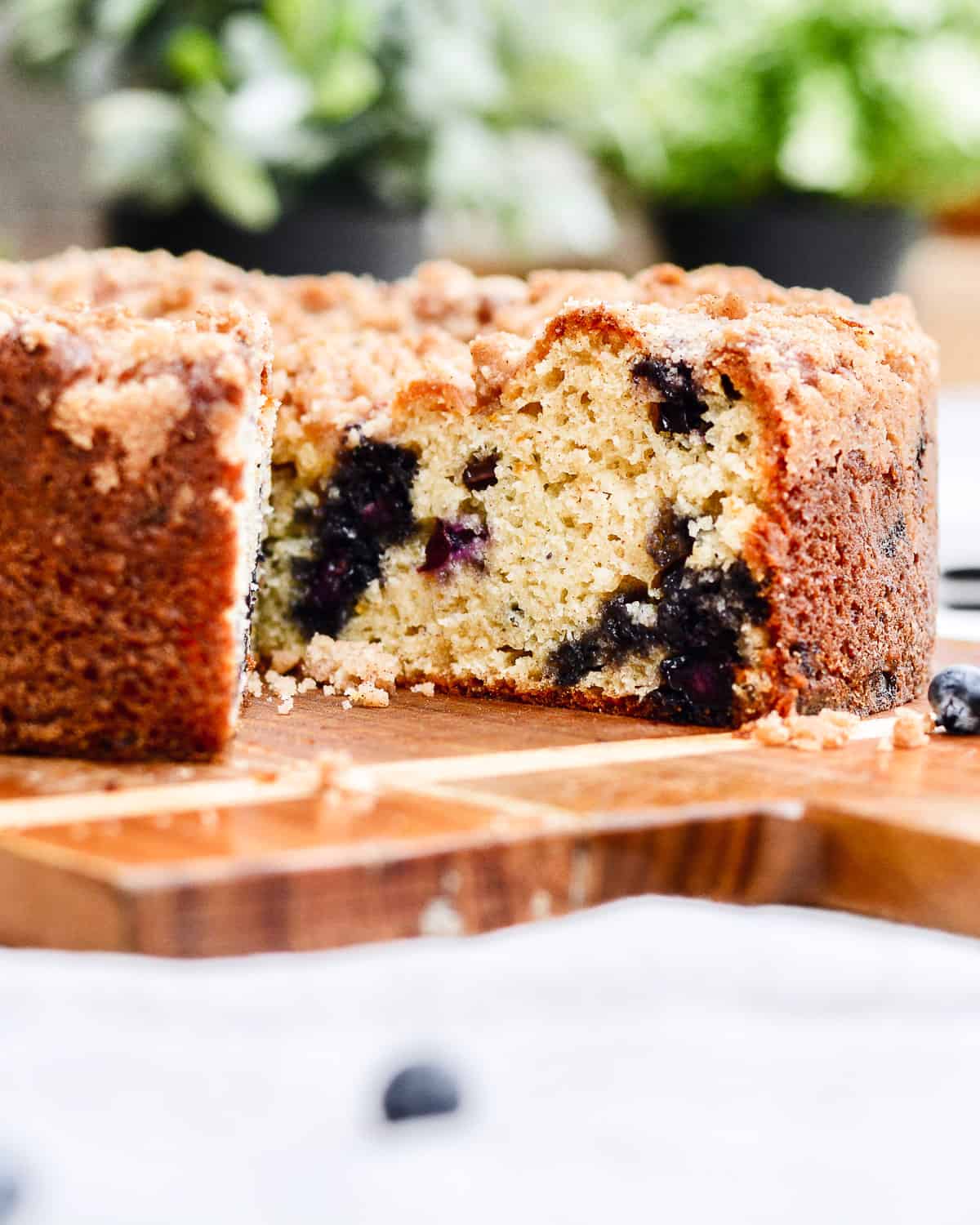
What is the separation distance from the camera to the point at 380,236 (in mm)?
6434

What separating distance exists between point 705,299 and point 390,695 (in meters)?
0.99

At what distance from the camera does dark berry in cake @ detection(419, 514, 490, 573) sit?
331cm

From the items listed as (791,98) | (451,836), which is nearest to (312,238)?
(791,98)

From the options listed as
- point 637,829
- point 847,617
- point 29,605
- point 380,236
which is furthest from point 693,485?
point 380,236

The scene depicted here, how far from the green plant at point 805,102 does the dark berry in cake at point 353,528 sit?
12.3 ft

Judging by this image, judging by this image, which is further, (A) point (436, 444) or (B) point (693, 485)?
(A) point (436, 444)

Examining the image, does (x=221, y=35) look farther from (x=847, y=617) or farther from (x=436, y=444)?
(x=847, y=617)

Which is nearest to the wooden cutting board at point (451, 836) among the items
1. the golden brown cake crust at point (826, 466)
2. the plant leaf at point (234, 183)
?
the golden brown cake crust at point (826, 466)

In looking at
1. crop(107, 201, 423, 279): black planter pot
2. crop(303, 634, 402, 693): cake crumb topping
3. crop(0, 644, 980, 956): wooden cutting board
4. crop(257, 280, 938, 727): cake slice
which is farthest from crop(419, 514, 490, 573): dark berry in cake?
crop(107, 201, 423, 279): black planter pot

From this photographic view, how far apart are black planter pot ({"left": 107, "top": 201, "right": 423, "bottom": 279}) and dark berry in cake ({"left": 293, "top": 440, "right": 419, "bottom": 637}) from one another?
321 cm

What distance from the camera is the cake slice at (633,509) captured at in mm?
2959

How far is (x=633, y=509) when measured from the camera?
10.2 ft

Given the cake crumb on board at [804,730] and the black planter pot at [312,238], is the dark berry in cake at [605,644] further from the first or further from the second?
the black planter pot at [312,238]

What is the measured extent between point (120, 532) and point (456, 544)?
0.85 meters
